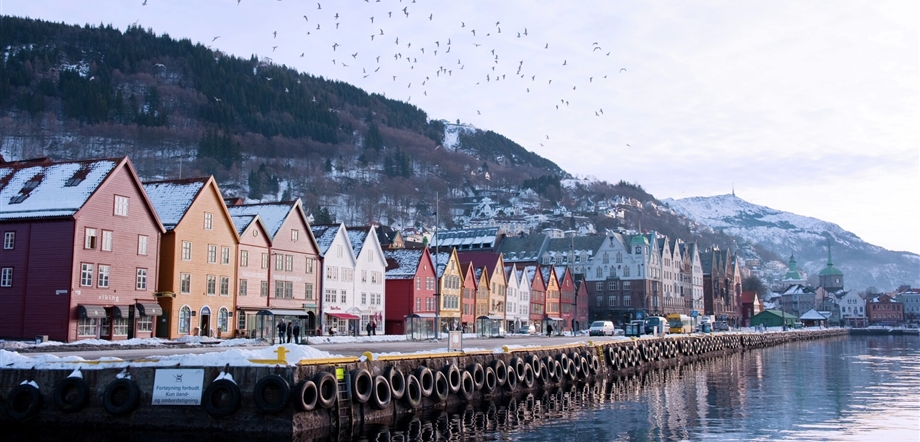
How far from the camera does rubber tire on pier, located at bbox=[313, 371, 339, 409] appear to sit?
28.0 metres

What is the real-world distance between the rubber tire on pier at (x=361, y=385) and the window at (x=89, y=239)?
31.4 meters

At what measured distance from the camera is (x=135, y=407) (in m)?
28.2

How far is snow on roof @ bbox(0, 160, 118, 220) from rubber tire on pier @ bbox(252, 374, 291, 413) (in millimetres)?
32293

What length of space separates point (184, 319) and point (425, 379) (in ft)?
108

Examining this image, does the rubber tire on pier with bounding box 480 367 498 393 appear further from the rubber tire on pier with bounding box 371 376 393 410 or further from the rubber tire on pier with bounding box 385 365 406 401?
the rubber tire on pier with bounding box 371 376 393 410

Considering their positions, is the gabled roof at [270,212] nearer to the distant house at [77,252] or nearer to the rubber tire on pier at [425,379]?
the distant house at [77,252]

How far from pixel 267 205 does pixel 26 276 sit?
25.8 meters

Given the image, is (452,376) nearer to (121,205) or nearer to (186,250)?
(121,205)

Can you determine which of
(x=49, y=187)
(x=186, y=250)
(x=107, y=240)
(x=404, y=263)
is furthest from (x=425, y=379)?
A: (x=404, y=263)

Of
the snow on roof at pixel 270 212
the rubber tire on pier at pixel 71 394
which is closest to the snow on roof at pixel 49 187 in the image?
the snow on roof at pixel 270 212

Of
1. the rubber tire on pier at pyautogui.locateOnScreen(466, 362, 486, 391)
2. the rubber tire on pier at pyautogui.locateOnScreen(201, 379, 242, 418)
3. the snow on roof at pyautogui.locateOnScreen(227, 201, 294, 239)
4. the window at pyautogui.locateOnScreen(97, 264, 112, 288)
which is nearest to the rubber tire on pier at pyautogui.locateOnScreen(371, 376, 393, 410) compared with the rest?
the rubber tire on pier at pyautogui.locateOnScreen(201, 379, 242, 418)

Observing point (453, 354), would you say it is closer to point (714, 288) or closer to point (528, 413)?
point (528, 413)

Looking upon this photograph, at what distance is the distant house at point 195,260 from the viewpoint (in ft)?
202

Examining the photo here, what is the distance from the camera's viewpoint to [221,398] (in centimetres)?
2762
